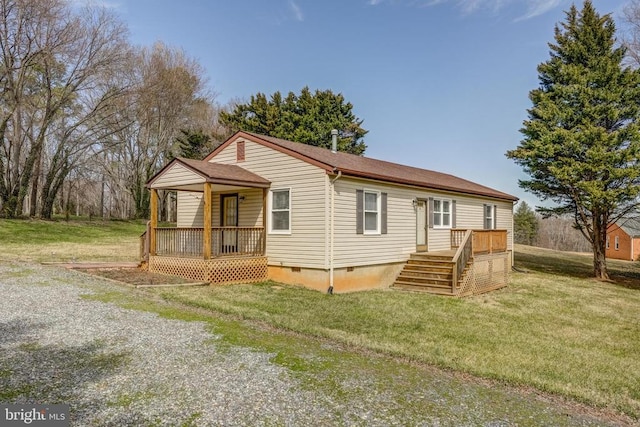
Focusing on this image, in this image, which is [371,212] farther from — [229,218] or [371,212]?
[229,218]

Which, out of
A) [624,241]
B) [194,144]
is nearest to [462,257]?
[194,144]

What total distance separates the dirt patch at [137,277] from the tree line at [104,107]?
17299 millimetres

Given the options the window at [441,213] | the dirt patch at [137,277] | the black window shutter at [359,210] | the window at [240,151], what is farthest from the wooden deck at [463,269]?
the dirt patch at [137,277]

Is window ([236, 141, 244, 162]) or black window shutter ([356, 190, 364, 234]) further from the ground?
window ([236, 141, 244, 162])

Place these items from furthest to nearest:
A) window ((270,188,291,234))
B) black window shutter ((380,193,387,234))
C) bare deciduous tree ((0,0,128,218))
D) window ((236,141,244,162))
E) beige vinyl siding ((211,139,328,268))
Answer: bare deciduous tree ((0,0,128,218)) → window ((236,141,244,162)) → black window shutter ((380,193,387,234)) → window ((270,188,291,234)) → beige vinyl siding ((211,139,328,268))

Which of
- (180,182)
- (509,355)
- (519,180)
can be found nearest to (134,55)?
(180,182)

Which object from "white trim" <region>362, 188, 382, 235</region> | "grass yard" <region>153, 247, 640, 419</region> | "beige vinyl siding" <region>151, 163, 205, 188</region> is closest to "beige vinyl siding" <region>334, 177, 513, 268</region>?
"white trim" <region>362, 188, 382, 235</region>

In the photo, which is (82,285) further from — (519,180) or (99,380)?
(519,180)

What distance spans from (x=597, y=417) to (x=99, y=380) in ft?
16.1

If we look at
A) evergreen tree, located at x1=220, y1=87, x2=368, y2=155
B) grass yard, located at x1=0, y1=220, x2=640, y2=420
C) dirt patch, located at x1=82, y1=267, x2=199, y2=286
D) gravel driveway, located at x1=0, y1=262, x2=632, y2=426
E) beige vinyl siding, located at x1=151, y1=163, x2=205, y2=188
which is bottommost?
grass yard, located at x1=0, y1=220, x2=640, y2=420

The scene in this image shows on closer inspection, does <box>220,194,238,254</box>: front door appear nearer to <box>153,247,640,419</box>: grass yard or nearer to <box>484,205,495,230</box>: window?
<box>153,247,640,419</box>: grass yard

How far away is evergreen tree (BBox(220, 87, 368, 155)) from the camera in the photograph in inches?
1315

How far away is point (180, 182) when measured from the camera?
12023 millimetres

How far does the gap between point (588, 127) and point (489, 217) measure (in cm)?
519
